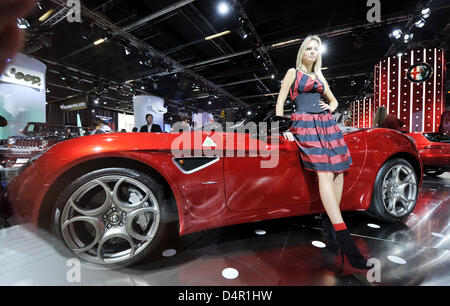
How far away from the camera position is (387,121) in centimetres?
335

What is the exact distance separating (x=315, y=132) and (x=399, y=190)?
1.30 metres

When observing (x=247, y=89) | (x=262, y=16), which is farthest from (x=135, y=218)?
(x=247, y=89)

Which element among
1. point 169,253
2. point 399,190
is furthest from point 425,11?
point 169,253

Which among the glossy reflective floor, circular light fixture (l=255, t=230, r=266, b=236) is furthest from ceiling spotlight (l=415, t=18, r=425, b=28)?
circular light fixture (l=255, t=230, r=266, b=236)

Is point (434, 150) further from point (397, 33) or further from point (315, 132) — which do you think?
point (315, 132)

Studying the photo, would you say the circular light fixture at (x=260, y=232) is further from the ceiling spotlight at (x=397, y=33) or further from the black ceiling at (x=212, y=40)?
the ceiling spotlight at (x=397, y=33)

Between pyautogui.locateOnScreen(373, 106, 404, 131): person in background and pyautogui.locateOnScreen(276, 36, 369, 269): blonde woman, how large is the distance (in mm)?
2773

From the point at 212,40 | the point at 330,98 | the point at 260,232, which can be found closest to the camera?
the point at 330,98

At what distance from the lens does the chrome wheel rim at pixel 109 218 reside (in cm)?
115

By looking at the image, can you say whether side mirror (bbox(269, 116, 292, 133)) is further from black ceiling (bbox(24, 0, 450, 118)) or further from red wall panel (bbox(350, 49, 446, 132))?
A: red wall panel (bbox(350, 49, 446, 132))

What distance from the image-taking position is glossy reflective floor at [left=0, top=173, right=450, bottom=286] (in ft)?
3.69
